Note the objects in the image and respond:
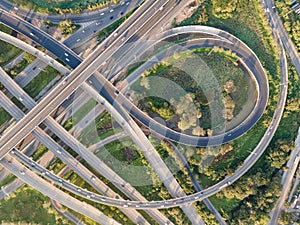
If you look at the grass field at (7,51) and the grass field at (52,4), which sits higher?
the grass field at (52,4)

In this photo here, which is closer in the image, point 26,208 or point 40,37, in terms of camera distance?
point 40,37

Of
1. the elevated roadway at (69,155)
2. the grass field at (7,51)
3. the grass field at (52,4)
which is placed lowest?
the elevated roadway at (69,155)

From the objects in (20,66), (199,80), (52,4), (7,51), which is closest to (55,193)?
(20,66)

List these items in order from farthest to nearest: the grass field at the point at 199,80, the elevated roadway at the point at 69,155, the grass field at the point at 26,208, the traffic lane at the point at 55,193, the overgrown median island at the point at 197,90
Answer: the grass field at the point at 199,80 < the grass field at the point at 26,208 < the overgrown median island at the point at 197,90 < the traffic lane at the point at 55,193 < the elevated roadway at the point at 69,155

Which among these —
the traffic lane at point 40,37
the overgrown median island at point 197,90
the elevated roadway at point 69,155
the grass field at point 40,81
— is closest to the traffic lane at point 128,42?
the overgrown median island at point 197,90

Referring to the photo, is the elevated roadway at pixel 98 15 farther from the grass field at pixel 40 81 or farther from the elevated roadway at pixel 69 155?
the elevated roadway at pixel 69 155

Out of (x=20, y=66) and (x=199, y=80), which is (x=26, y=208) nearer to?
(x=20, y=66)

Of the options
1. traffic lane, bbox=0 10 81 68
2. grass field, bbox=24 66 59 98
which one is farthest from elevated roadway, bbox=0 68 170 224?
traffic lane, bbox=0 10 81 68

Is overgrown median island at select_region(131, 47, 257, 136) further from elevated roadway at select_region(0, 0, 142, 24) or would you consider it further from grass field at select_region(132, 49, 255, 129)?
elevated roadway at select_region(0, 0, 142, 24)

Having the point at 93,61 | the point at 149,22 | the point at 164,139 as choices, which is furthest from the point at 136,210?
the point at 149,22
